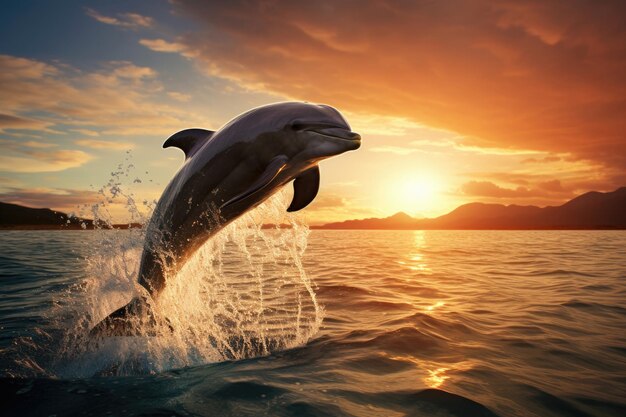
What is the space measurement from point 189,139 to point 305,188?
5.90 ft

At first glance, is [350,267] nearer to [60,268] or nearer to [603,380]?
[60,268]

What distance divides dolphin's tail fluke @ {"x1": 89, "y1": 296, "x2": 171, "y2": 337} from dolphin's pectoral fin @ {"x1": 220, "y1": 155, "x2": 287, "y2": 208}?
2400mm

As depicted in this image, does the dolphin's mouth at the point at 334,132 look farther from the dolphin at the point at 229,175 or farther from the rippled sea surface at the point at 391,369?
the rippled sea surface at the point at 391,369

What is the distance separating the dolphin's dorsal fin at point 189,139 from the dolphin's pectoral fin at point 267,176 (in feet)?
4.48

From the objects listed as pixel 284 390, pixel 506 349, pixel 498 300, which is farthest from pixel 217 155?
pixel 498 300

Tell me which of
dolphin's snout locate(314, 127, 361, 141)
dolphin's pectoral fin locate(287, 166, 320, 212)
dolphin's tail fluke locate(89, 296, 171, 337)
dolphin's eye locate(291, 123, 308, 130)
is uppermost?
dolphin's eye locate(291, 123, 308, 130)

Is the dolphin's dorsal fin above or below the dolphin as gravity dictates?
above

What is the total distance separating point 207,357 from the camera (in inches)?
239

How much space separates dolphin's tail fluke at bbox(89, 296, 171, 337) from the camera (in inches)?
228

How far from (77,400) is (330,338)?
373cm

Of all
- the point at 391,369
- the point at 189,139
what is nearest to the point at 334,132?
the point at 189,139

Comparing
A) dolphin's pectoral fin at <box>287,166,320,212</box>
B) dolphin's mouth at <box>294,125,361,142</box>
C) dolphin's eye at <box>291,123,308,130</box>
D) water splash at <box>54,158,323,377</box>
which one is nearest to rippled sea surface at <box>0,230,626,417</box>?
water splash at <box>54,158,323,377</box>

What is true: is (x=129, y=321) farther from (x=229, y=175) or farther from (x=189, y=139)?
(x=189, y=139)

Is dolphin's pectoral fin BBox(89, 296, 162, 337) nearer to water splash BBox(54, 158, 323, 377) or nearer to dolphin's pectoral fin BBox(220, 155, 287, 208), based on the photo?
water splash BBox(54, 158, 323, 377)
